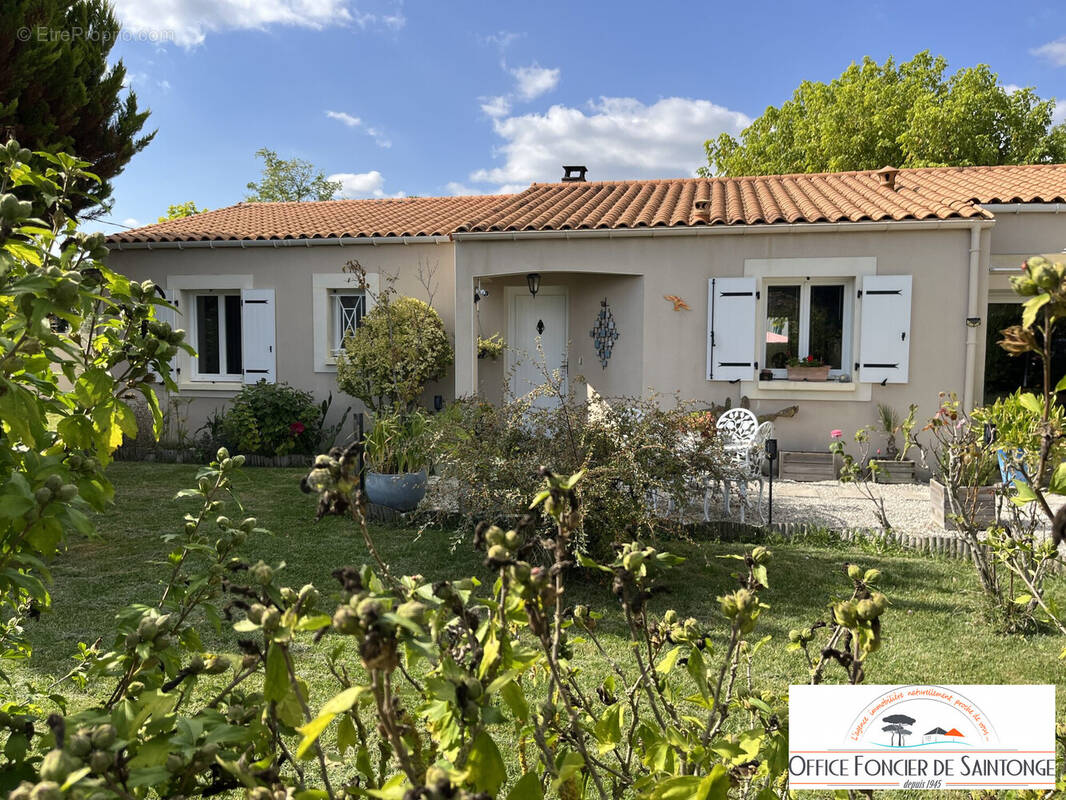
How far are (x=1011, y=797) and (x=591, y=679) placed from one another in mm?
2097

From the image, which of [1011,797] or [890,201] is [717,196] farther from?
[1011,797]

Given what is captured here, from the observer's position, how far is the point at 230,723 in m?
1.17

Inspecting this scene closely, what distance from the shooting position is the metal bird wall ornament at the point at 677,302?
982 centimetres

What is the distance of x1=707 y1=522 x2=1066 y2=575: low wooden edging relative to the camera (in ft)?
20.3

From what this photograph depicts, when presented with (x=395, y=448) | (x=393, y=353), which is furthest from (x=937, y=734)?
(x=393, y=353)

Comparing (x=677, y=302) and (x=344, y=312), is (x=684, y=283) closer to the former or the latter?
(x=677, y=302)

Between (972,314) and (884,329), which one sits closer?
(972,314)

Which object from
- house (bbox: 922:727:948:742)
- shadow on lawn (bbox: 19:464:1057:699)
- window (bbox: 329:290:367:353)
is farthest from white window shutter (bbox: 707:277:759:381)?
house (bbox: 922:727:948:742)

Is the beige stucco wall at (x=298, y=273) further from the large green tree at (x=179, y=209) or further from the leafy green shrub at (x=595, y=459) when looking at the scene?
the large green tree at (x=179, y=209)

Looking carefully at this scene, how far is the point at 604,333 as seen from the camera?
11.1 metres

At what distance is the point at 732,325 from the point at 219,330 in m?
8.75

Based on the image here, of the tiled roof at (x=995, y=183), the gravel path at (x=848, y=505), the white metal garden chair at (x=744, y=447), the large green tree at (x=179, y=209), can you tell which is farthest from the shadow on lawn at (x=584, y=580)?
the large green tree at (x=179, y=209)

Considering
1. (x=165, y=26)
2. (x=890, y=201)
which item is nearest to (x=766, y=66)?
(x=890, y=201)

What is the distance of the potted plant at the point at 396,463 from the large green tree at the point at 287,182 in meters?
33.1
